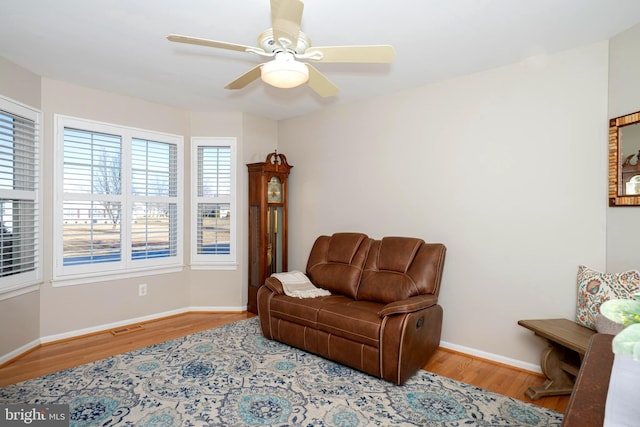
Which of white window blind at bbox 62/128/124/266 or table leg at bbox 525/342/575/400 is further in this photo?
white window blind at bbox 62/128/124/266

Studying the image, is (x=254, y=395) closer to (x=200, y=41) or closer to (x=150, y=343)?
(x=150, y=343)

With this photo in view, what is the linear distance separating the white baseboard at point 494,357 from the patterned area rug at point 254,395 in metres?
0.58

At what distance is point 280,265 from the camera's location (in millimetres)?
4680

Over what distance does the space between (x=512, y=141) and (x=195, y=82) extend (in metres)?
3.03

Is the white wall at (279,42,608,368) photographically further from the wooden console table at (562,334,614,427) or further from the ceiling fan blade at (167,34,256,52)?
the ceiling fan blade at (167,34,256,52)

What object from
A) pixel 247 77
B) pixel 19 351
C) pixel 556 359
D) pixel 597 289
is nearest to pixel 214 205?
pixel 19 351

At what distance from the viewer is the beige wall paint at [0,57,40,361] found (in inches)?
119

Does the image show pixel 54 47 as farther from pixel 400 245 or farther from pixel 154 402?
pixel 400 245

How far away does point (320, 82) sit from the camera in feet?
7.95

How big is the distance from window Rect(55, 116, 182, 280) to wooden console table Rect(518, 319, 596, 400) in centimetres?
392

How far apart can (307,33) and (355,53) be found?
26.7 inches

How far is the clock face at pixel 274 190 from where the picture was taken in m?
4.58

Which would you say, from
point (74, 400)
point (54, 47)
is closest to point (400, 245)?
point (74, 400)

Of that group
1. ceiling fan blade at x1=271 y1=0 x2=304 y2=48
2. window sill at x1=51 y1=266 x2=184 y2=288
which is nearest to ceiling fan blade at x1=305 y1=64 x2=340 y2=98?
ceiling fan blade at x1=271 y1=0 x2=304 y2=48
